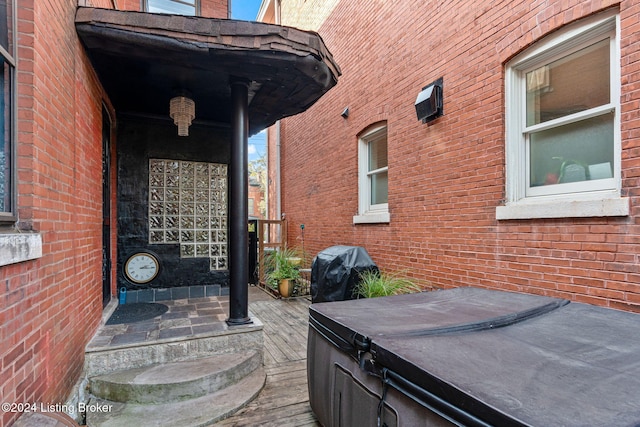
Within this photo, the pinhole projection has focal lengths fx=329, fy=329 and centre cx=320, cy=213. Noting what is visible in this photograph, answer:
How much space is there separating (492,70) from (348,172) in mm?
2917

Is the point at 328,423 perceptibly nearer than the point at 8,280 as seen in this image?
No

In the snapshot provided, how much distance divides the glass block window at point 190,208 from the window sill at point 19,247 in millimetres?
2687

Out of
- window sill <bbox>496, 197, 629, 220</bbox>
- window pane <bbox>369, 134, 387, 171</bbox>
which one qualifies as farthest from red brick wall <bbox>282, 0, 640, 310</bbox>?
window pane <bbox>369, 134, 387, 171</bbox>

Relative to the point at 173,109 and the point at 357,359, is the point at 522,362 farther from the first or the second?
the point at 173,109

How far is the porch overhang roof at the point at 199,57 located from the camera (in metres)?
2.30

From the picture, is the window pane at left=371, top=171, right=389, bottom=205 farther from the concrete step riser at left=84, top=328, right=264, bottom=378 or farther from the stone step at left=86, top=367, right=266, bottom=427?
the stone step at left=86, top=367, right=266, bottom=427

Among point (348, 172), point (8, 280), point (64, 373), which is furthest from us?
point (348, 172)

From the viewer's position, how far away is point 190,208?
441cm

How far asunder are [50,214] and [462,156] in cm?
352

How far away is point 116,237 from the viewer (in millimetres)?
4016

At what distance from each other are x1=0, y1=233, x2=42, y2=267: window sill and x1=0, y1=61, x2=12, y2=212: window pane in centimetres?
17

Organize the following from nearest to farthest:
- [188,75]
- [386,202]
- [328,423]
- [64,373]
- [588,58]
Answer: [328,423] → [64,373] → [588,58] → [188,75] → [386,202]

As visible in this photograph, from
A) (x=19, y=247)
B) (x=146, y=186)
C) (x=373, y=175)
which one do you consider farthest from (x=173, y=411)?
(x=373, y=175)

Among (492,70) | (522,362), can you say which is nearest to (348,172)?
(492,70)
